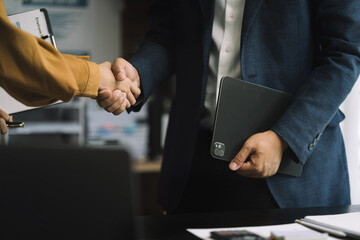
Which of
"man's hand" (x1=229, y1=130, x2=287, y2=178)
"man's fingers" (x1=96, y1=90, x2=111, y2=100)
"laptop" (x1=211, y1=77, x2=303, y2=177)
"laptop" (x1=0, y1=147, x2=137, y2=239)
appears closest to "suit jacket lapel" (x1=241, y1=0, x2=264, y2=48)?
"laptop" (x1=211, y1=77, x2=303, y2=177)

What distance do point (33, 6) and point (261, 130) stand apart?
3595 millimetres

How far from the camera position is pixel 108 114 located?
277 centimetres

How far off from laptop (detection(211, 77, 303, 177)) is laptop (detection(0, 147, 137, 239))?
1.87 feet

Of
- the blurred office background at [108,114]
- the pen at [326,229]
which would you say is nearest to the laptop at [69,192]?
the pen at [326,229]

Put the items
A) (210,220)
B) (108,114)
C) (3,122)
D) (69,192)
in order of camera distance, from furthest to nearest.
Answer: (108,114) → (3,122) → (210,220) → (69,192)

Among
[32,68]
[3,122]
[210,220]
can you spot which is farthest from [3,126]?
[210,220]

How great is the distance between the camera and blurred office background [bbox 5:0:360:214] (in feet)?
8.35

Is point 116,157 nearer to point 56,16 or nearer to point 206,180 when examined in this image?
point 206,180

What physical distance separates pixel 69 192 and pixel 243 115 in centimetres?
65

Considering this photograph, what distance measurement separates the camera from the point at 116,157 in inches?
14.2

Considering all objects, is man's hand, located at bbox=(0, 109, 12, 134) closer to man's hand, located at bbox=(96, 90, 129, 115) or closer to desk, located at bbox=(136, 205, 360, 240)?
man's hand, located at bbox=(96, 90, 129, 115)

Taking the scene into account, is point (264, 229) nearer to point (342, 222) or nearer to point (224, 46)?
point (342, 222)

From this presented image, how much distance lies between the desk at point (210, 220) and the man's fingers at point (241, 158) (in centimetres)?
11

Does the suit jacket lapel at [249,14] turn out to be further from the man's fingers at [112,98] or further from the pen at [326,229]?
the pen at [326,229]
